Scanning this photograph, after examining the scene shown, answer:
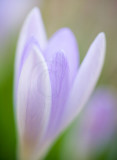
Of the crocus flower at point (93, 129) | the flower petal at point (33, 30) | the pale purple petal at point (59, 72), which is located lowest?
the crocus flower at point (93, 129)

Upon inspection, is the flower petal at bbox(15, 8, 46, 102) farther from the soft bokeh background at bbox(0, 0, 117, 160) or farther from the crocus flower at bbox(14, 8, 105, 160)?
the soft bokeh background at bbox(0, 0, 117, 160)

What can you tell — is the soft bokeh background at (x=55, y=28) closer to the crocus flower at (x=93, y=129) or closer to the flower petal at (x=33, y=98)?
the crocus flower at (x=93, y=129)

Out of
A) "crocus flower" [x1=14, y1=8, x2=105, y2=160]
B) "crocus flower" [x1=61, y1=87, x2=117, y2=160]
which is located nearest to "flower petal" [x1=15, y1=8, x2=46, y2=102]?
"crocus flower" [x1=14, y1=8, x2=105, y2=160]

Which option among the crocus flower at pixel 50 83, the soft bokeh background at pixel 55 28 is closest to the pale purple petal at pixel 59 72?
the crocus flower at pixel 50 83

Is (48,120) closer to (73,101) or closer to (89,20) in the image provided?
(73,101)

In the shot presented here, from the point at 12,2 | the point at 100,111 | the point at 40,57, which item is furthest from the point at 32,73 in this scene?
the point at 12,2

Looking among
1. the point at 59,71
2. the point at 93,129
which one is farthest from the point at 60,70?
the point at 93,129

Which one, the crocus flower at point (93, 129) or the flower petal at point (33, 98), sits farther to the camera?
the crocus flower at point (93, 129)
